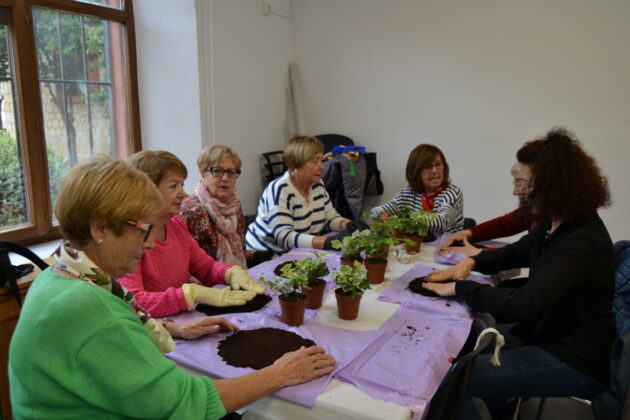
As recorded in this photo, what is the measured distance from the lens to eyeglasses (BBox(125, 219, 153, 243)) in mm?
1073

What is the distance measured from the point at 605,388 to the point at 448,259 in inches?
33.0

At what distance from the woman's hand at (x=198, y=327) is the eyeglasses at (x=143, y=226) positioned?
16.1 inches

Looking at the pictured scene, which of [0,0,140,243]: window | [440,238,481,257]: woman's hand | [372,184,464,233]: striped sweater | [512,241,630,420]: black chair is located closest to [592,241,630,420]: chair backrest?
[512,241,630,420]: black chair

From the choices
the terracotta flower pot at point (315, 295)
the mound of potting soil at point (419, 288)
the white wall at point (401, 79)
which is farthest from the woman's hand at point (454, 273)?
the white wall at point (401, 79)

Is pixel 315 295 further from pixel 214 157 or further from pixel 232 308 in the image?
pixel 214 157

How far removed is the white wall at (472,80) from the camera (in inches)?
144

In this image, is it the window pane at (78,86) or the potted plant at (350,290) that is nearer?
the potted plant at (350,290)

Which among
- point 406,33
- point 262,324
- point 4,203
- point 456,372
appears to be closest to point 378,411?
point 456,372

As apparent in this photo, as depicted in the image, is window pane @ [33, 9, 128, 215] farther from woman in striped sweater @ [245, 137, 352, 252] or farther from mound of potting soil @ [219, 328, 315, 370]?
mound of potting soil @ [219, 328, 315, 370]

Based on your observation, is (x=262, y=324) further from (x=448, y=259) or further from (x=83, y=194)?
(x=448, y=259)

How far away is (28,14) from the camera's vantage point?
3.00 metres

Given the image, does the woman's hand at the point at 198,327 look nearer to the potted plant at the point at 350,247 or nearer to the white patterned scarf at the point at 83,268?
the white patterned scarf at the point at 83,268

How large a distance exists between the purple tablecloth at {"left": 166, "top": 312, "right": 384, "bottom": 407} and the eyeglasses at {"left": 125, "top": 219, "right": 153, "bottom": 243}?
404 millimetres

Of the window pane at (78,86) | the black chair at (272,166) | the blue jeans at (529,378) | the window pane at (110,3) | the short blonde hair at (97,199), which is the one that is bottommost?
the blue jeans at (529,378)
